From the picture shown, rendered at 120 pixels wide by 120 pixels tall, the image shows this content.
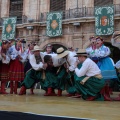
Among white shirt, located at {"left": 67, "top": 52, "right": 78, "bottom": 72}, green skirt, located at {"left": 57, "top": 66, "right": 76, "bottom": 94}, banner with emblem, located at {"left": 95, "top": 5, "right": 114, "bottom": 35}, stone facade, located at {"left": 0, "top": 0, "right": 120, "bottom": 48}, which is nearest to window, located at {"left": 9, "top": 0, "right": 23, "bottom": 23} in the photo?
stone facade, located at {"left": 0, "top": 0, "right": 120, "bottom": 48}

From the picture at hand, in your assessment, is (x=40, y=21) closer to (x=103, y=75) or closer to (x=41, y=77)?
(x=41, y=77)

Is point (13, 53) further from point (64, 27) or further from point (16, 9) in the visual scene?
point (16, 9)

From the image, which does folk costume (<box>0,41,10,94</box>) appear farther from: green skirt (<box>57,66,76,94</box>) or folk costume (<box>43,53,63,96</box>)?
green skirt (<box>57,66,76,94</box>)

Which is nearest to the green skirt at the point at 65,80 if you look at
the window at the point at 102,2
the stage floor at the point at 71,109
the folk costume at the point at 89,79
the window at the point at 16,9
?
the folk costume at the point at 89,79

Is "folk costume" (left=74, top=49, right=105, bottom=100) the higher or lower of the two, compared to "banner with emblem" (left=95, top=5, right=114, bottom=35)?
lower

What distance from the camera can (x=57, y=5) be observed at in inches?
664

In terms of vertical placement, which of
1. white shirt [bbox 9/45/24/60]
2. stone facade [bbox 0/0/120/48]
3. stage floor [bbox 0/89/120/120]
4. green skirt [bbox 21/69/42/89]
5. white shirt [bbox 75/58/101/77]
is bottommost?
stage floor [bbox 0/89/120/120]

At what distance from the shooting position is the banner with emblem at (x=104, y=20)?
1425 centimetres

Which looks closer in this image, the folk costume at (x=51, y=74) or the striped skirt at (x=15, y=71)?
the folk costume at (x=51, y=74)

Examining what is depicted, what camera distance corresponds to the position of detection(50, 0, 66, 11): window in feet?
54.5

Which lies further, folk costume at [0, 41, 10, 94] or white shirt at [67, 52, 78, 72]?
folk costume at [0, 41, 10, 94]

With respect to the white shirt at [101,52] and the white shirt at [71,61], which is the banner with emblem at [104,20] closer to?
the white shirt at [71,61]

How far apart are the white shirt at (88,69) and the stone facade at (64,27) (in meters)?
9.29

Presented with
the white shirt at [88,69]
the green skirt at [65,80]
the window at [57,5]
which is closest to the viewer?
the white shirt at [88,69]
